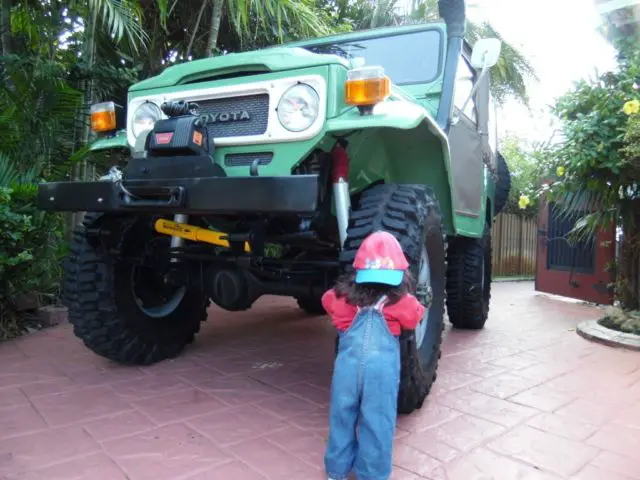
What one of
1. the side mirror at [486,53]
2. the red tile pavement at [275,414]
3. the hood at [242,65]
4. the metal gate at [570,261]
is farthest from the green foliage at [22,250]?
the metal gate at [570,261]

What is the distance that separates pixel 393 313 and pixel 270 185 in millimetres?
705

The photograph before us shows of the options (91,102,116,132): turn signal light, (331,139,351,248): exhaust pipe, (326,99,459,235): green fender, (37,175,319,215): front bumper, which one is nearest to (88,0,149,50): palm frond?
(91,102,116,132): turn signal light

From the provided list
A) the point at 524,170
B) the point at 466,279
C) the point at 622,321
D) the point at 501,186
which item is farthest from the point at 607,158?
the point at 524,170

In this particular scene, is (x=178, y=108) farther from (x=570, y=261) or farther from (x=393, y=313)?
(x=570, y=261)

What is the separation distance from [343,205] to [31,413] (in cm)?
188

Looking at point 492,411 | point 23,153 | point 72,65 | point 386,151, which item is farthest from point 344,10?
point 492,411

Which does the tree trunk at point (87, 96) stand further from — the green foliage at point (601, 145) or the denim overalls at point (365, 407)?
the green foliage at point (601, 145)

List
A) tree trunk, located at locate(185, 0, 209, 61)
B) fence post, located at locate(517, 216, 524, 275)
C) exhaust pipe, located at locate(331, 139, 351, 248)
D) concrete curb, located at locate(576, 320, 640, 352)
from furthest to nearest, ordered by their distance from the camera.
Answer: fence post, located at locate(517, 216, 524, 275)
tree trunk, located at locate(185, 0, 209, 61)
concrete curb, located at locate(576, 320, 640, 352)
exhaust pipe, located at locate(331, 139, 351, 248)

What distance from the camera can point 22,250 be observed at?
159 inches

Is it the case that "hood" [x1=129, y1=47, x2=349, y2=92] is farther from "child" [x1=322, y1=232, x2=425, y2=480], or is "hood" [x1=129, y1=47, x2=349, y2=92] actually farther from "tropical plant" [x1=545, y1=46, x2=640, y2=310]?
"tropical plant" [x1=545, y1=46, x2=640, y2=310]

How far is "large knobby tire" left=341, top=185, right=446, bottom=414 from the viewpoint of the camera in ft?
7.57

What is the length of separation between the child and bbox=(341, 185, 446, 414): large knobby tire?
0.70ft

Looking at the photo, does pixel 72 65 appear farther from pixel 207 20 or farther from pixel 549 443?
pixel 549 443

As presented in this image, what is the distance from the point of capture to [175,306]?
3639 millimetres
